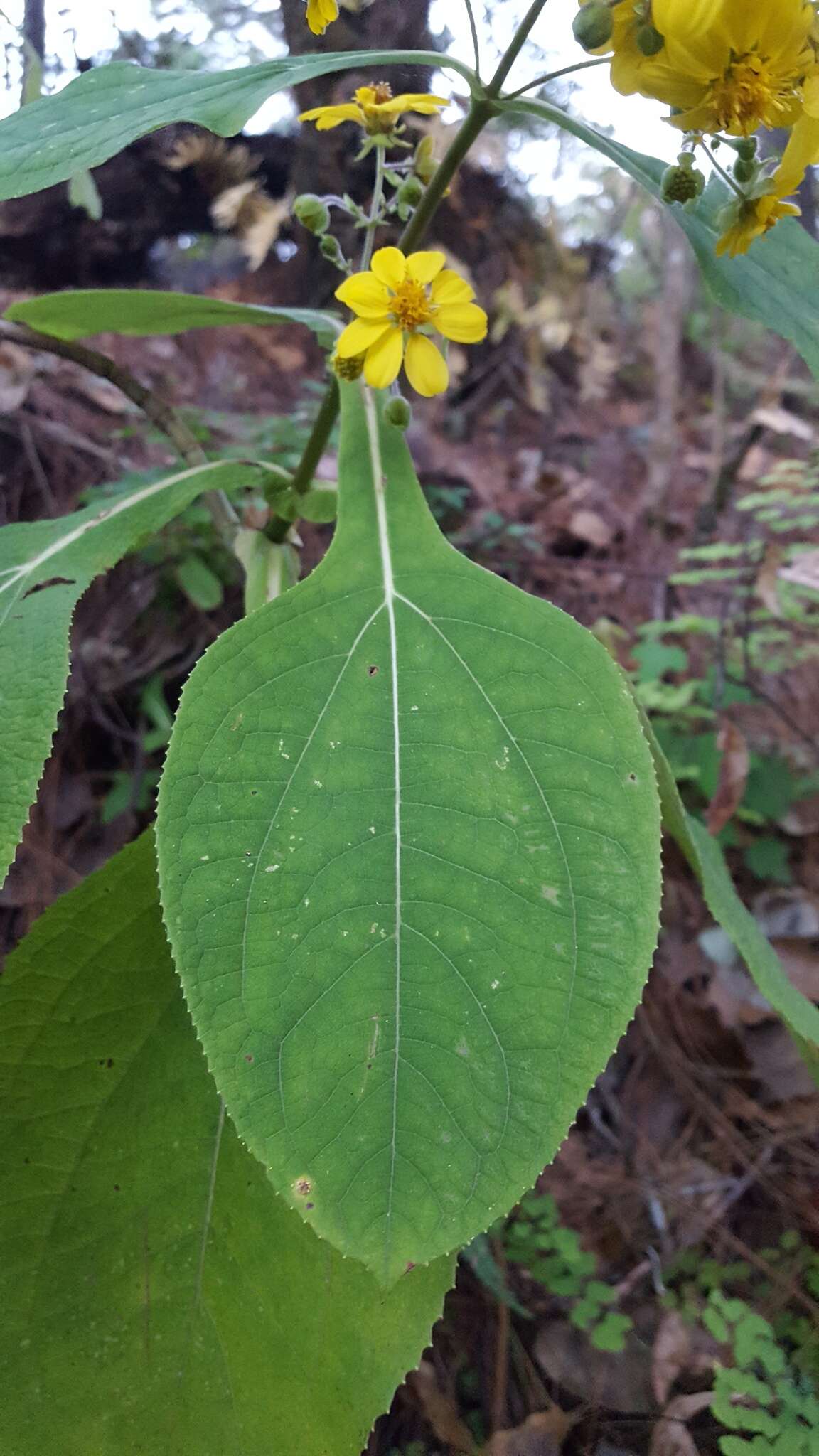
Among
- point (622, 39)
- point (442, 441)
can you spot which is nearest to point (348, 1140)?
point (622, 39)

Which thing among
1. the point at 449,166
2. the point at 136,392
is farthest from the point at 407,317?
the point at 136,392

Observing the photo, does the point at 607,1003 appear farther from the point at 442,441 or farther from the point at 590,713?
the point at 442,441

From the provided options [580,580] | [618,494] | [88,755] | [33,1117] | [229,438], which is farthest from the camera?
[618,494]

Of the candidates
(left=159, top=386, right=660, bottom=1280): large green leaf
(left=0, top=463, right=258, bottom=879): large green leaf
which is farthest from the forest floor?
(left=0, top=463, right=258, bottom=879): large green leaf

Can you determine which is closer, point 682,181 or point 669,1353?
point 682,181

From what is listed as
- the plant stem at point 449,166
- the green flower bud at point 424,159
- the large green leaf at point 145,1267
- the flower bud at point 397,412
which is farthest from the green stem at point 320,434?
the large green leaf at point 145,1267

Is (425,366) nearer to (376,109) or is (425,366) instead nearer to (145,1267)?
(376,109)

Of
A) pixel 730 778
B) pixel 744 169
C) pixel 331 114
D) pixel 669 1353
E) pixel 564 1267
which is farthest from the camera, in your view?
pixel 730 778
